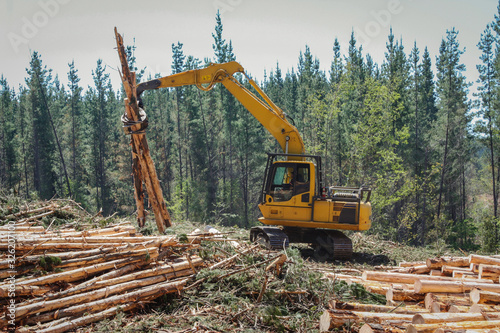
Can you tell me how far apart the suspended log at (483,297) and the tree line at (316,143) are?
16.6 m

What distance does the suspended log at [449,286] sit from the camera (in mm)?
6828

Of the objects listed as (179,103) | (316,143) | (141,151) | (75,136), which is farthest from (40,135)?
(141,151)

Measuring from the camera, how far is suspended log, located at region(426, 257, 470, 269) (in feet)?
28.1

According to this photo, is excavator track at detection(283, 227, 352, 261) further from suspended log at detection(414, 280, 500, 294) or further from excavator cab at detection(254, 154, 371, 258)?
suspended log at detection(414, 280, 500, 294)

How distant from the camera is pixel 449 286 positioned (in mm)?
6941

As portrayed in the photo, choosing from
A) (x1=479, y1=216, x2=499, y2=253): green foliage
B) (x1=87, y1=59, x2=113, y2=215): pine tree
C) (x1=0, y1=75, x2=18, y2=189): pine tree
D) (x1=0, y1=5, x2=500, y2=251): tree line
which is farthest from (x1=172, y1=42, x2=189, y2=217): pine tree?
(x1=479, y1=216, x2=499, y2=253): green foliage

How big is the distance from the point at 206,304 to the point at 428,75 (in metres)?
50.2

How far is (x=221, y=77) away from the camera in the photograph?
1155 cm

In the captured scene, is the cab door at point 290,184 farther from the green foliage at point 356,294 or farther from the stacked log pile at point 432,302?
the green foliage at point 356,294

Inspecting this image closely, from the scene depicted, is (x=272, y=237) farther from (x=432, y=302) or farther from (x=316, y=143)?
(x=316, y=143)

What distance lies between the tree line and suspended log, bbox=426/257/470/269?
14341 mm

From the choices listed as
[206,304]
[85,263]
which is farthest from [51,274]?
[206,304]

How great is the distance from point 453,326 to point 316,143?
27752mm

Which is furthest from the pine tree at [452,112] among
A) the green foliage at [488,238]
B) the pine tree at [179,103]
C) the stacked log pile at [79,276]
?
the stacked log pile at [79,276]
